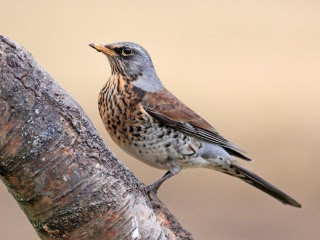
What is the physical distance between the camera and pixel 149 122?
5.65 m

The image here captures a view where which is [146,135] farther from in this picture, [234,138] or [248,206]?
[234,138]

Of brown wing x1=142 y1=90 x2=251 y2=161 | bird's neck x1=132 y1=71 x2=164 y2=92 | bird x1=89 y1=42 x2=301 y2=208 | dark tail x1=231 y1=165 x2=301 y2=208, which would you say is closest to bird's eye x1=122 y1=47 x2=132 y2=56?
bird x1=89 y1=42 x2=301 y2=208

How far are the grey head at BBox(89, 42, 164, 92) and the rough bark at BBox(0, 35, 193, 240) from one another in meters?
1.92

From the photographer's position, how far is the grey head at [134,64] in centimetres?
588

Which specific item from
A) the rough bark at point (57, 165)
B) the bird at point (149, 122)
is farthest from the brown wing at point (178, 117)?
the rough bark at point (57, 165)

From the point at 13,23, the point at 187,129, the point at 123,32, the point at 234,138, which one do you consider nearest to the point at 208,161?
the point at 187,129

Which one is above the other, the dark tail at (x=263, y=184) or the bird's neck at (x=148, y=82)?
the dark tail at (x=263, y=184)

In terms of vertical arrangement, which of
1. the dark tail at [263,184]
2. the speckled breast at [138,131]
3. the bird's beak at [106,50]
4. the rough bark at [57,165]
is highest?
the dark tail at [263,184]

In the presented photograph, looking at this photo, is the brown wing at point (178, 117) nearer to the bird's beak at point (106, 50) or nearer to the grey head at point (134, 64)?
the grey head at point (134, 64)

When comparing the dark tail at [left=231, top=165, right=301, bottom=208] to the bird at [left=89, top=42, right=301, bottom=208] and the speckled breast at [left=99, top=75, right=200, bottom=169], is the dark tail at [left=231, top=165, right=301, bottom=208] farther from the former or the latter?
the speckled breast at [left=99, top=75, right=200, bottom=169]

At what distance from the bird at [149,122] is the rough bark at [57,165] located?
5.33 ft

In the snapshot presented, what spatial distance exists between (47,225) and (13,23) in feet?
28.7

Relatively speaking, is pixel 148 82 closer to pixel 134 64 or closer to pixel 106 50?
pixel 134 64

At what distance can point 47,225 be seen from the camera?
3.86 meters
